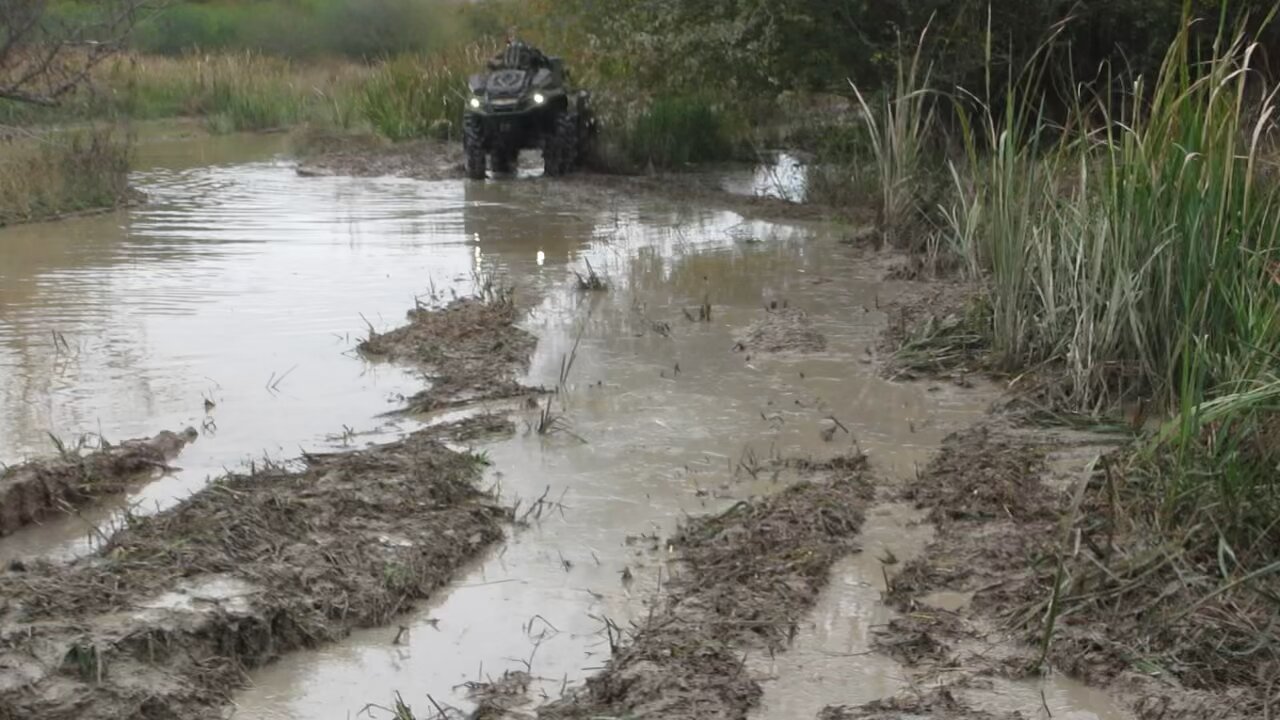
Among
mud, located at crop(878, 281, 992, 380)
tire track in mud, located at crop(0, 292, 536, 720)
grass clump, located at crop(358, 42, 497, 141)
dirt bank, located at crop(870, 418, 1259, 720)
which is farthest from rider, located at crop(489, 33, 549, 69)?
dirt bank, located at crop(870, 418, 1259, 720)

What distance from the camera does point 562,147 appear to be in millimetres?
17406

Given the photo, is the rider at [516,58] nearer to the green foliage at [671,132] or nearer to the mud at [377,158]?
the mud at [377,158]

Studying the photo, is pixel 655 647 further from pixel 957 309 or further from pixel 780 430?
pixel 957 309

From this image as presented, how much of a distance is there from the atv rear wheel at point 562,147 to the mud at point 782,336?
8385 millimetres

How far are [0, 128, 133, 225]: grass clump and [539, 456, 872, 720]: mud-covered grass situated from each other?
398 inches

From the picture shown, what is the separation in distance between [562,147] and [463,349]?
369 inches

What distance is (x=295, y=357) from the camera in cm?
830

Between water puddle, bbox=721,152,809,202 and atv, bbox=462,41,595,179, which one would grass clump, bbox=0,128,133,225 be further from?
water puddle, bbox=721,152,809,202

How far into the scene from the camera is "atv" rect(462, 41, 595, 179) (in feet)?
54.5

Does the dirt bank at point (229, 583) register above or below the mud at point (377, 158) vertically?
above

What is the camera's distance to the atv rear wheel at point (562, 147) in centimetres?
1728

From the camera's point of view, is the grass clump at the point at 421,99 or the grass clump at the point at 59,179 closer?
the grass clump at the point at 59,179

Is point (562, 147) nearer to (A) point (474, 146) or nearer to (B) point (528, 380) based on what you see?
(A) point (474, 146)

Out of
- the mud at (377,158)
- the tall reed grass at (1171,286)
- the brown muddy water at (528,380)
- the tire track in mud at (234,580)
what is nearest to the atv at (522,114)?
the mud at (377,158)
